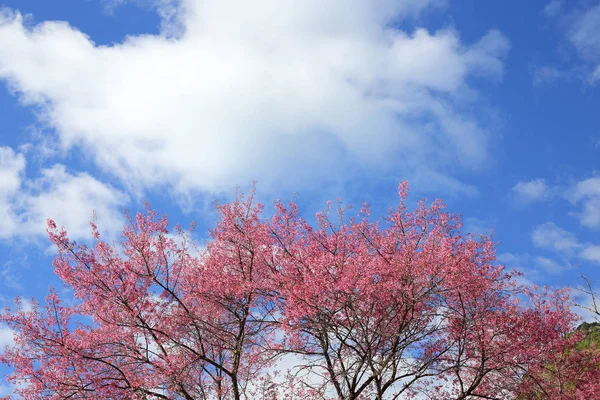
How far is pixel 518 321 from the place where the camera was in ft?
48.4

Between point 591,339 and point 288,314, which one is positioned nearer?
point 288,314

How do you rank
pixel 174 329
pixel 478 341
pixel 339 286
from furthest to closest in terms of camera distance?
1. pixel 174 329
2. pixel 478 341
3. pixel 339 286

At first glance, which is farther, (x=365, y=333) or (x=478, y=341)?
(x=478, y=341)

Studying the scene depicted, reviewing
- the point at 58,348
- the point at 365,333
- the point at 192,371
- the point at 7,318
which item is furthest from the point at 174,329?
the point at 365,333

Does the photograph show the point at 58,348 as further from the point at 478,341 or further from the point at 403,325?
the point at 478,341

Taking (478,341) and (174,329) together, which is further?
(174,329)

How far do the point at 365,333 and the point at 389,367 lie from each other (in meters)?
1.25

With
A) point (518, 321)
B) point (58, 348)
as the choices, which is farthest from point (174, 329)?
point (518, 321)

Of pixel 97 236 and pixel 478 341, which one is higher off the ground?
pixel 97 236

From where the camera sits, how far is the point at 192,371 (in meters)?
16.2

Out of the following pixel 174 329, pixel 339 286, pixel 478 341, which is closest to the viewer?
pixel 339 286

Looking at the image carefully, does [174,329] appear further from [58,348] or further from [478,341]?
[478,341]

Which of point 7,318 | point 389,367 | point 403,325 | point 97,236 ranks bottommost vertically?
point 389,367

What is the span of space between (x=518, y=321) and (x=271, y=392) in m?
6.86
